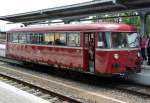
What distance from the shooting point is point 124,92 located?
46.2 ft

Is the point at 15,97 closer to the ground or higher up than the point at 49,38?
closer to the ground

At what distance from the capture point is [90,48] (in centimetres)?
1573

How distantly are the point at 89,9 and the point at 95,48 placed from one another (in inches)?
289

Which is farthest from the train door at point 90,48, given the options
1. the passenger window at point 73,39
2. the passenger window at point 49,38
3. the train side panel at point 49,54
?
the passenger window at point 49,38

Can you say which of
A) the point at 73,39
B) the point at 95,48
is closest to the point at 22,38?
the point at 73,39

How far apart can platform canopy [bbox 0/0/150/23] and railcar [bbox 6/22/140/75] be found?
7.77ft

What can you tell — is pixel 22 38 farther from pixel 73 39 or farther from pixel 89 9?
pixel 73 39

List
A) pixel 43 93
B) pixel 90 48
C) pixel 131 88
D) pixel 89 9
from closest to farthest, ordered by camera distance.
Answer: pixel 43 93, pixel 131 88, pixel 90 48, pixel 89 9

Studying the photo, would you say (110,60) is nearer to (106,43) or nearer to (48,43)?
(106,43)

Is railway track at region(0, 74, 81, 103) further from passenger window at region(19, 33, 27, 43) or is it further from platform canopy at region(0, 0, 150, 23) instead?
platform canopy at region(0, 0, 150, 23)

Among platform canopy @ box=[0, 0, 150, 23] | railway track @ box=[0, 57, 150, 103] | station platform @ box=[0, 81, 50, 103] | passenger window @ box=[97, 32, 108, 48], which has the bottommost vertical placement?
railway track @ box=[0, 57, 150, 103]

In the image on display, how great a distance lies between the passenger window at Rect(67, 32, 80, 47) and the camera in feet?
53.8

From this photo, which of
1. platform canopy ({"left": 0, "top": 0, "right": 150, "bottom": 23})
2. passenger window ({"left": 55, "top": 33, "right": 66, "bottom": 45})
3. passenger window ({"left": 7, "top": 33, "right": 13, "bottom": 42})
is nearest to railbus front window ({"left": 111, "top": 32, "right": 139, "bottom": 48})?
platform canopy ({"left": 0, "top": 0, "right": 150, "bottom": 23})

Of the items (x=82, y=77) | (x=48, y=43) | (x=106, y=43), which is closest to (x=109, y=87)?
(x=106, y=43)
